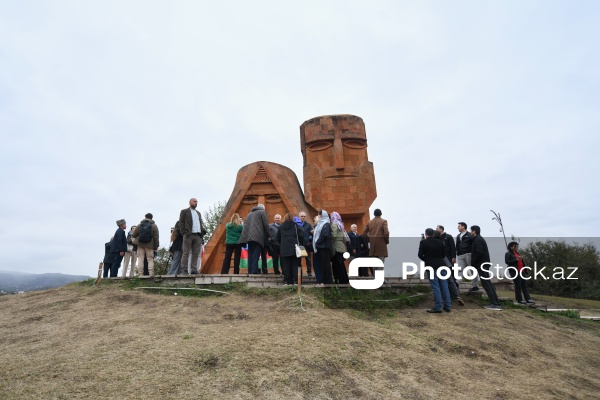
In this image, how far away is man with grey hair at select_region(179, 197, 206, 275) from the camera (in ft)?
31.6

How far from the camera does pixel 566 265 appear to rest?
29.9 meters

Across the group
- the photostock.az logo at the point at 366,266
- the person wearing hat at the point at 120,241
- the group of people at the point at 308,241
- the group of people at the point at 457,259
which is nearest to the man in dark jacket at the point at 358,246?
the group of people at the point at 308,241

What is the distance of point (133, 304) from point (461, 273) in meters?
7.13

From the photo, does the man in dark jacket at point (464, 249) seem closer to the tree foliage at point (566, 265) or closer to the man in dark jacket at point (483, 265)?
the man in dark jacket at point (483, 265)

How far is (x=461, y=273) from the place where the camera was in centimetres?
958

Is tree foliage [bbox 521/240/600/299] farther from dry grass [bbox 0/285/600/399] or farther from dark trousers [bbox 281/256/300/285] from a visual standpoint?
dark trousers [bbox 281/256/300/285]

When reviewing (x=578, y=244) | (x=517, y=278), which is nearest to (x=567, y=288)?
(x=578, y=244)

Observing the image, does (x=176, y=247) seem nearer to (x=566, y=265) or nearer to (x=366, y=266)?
(x=366, y=266)

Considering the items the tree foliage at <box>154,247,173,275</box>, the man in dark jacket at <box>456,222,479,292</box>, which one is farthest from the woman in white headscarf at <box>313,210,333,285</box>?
the tree foliage at <box>154,247,173,275</box>

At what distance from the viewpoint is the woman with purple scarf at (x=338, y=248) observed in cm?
868

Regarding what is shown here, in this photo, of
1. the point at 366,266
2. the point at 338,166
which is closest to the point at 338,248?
the point at 366,266

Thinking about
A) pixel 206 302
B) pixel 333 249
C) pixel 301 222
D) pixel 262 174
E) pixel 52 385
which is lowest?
pixel 52 385

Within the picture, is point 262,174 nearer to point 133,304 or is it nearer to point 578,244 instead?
point 133,304

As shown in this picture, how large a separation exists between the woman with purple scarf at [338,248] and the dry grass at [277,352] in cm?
125
